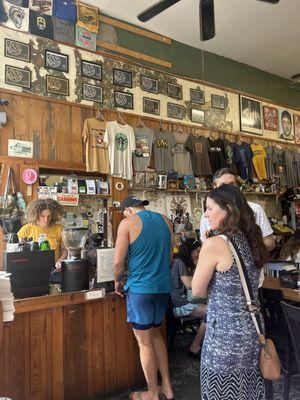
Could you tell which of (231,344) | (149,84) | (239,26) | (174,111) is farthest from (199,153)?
(231,344)

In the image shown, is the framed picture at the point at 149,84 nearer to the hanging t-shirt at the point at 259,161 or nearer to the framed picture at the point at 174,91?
the framed picture at the point at 174,91

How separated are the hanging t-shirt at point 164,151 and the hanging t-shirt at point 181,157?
0.09 metres

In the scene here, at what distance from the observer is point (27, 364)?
264cm

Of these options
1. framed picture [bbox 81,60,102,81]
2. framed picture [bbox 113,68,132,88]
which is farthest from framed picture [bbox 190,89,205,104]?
framed picture [bbox 81,60,102,81]

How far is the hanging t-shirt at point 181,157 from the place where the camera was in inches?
226

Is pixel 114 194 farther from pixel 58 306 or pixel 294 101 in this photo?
pixel 294 101

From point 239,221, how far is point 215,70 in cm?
542

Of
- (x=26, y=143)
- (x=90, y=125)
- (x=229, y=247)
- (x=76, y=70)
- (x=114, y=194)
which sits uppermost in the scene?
(x=76, y=70)

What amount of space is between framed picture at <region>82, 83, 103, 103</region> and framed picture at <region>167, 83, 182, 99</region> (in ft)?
4.06

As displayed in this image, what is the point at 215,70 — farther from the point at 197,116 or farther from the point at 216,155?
the point at 216,155

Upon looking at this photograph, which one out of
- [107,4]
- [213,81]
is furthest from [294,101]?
[107,4]

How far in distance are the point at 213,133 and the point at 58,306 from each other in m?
4.43

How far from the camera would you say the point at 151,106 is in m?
5.65

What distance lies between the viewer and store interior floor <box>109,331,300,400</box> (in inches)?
123
